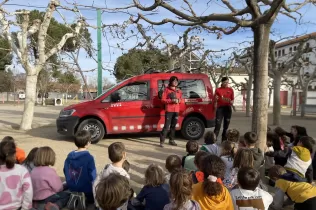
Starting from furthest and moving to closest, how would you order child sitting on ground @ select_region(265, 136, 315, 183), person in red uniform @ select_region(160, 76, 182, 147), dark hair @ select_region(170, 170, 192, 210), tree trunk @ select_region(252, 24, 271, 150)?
person in red uniform @ select_region(160, 76, 182, 147), tree trunk @ select_region(252, 24, 271, 150), child sitting on ground @ select_region(265, 136, 315, 183), dark hair @ select_region(170, 170, 192, 210)

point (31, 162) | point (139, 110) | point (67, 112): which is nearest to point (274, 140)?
point (31, 162)

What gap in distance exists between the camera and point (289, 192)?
13.5 ft

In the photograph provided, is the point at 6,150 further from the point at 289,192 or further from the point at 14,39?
the point at 14,39

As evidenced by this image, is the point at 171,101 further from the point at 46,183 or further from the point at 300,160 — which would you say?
the point at 46,183

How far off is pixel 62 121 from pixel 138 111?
2180 millimetres

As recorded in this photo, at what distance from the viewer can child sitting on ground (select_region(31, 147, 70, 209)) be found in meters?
4.04

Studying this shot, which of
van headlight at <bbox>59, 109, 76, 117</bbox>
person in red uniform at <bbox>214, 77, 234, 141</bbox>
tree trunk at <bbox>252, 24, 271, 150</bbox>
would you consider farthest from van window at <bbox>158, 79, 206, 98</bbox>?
tree trunk at <bbox>252, 24, 271, 150</bbox>

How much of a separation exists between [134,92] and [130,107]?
0.48 m

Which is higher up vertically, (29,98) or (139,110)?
(29,98)

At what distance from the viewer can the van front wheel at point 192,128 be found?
997 cm

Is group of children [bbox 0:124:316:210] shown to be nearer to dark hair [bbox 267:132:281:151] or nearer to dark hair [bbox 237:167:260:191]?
dark hair [bbox 237:167:260:191]

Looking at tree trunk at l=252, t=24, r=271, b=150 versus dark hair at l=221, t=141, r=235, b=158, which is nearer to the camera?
dark hair at l=221, t=141, r=235, b=158

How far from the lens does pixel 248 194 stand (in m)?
3.43

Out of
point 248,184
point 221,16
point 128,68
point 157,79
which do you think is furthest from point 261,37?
point 128,68
